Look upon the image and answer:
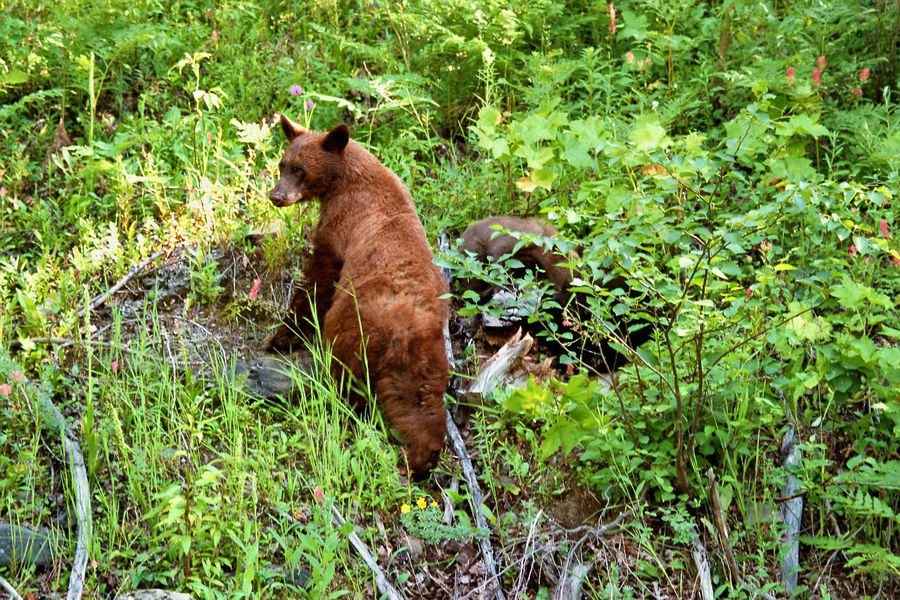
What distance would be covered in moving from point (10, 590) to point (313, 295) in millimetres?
2315

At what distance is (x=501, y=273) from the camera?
414 cm

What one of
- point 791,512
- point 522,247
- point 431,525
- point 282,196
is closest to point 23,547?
point 431,525

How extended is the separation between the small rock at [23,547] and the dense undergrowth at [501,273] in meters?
0.08

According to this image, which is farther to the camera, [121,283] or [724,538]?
[121,283]

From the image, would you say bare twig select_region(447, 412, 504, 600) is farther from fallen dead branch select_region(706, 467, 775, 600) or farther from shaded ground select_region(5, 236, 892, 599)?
fallen dead branch select_region(706, 467, 775, 600)

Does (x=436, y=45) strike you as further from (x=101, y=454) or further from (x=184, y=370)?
(x=101, y=454)

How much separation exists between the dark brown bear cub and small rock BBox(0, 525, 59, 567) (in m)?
1.72

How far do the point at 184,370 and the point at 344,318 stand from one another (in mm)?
1014

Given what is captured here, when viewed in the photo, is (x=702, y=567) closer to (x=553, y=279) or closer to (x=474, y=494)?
(x=474, y=494)

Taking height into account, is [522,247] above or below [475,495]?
above

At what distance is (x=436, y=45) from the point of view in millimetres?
6953

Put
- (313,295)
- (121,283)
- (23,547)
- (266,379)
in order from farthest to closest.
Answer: (121,283)
(313,295)
(266,379)
(23,547)

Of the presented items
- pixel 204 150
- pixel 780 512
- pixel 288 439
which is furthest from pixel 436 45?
pixel 780 512

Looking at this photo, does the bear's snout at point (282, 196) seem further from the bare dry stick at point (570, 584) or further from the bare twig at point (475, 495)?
the bare dry stick at point (570, 584)
